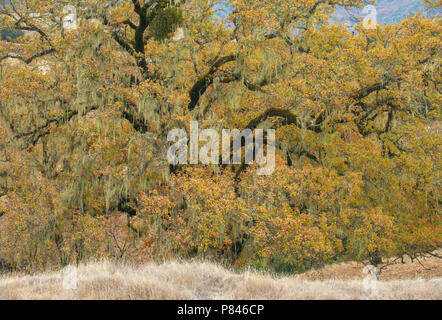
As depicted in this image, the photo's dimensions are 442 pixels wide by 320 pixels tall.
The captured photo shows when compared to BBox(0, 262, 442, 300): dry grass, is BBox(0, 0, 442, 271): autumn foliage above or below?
above

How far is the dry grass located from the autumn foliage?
477cm

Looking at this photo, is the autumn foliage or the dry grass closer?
the dry grass

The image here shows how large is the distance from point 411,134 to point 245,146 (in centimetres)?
622

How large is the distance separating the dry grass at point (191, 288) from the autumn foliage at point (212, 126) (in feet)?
15.6

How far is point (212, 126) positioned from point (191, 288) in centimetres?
732

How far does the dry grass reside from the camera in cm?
669

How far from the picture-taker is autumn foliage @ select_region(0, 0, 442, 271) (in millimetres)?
13648

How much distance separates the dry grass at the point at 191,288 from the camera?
6.69 metres

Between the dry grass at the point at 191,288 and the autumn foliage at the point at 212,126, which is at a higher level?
the autumn foliage at the point at 212,126

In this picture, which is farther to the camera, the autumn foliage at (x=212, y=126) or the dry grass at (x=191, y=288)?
the autumn foliage at (x=212, y=126)

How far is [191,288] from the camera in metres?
7.18

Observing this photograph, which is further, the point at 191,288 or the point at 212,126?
the point at 212,126

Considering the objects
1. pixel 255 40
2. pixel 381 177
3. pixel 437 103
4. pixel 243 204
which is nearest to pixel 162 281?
pixel 243 204

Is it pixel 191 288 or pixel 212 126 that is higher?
pixel 212 126
